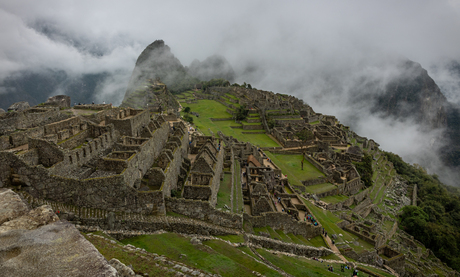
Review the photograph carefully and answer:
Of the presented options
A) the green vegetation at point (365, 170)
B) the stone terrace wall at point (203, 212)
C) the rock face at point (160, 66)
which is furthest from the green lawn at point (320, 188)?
the rock face at point (160, 66)

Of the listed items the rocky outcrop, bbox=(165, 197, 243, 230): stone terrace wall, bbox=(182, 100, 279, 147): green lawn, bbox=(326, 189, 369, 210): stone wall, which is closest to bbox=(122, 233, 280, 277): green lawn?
bbox=(165, 197, 243, 230): stone terrace wall

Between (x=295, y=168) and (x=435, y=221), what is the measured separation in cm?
3132

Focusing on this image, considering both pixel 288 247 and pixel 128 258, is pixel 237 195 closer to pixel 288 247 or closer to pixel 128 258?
pixel 288 247

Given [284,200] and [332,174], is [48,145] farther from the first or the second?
[332,174]

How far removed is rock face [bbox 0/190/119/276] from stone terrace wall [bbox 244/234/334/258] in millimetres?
15052

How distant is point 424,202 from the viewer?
62500 mm

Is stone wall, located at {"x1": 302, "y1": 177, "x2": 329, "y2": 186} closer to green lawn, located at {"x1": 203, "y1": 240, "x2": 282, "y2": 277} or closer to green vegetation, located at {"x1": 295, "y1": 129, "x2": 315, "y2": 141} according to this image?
green vegetation, located at {"x1": 295, "y1": 129, "x2": 315, "y2": 141}

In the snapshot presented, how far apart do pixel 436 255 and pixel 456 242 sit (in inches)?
229

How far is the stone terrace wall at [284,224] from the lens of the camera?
25550mm

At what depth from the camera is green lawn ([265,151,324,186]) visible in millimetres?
48022

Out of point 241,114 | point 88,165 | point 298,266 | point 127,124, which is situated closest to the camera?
point 88,165

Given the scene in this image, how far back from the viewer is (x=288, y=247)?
23.7 metres

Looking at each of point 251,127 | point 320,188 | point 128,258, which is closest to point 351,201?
point 320,188

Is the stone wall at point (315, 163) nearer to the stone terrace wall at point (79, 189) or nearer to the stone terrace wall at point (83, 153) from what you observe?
the stone terrace wall at point (83, 153)
